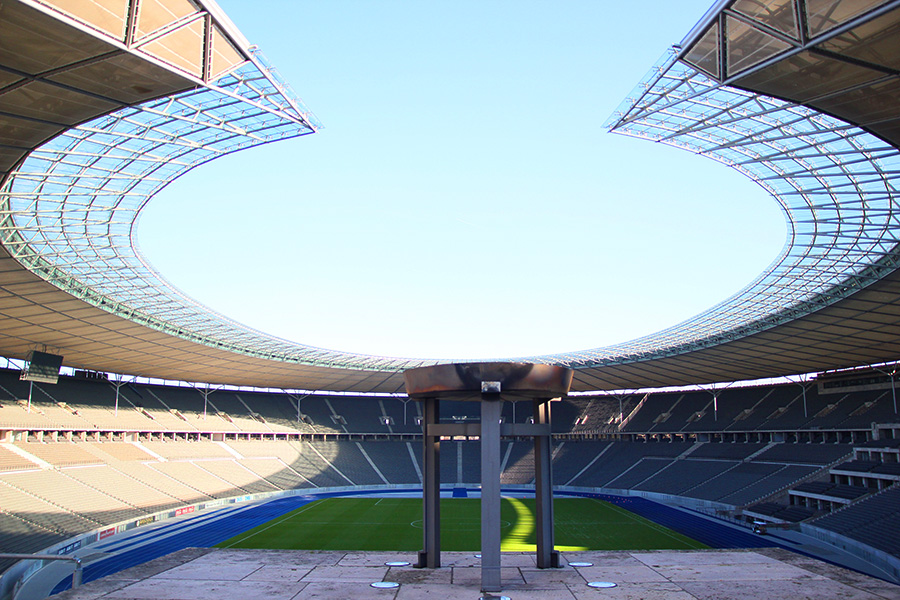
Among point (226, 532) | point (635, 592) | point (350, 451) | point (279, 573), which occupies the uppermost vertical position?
point (635, 592)

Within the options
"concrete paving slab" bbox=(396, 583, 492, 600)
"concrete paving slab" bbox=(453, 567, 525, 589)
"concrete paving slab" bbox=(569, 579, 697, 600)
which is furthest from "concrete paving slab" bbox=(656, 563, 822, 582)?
"concrete paving slab" bbox=(396, 583, 492, 600)

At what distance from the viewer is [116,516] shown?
45.9 metres

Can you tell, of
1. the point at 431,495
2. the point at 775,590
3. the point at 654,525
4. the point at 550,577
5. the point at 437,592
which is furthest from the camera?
the point at 654,525

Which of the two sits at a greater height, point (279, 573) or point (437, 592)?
point (437, 592)

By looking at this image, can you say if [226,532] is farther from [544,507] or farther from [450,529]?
[544,507]

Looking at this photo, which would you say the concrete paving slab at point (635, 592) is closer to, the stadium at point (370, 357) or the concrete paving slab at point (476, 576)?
the stadium at point (370, 357)

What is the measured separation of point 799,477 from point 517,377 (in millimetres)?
44757

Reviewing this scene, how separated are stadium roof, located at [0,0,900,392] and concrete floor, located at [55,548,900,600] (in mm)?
12869

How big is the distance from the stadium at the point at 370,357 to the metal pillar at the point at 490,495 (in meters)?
1.02

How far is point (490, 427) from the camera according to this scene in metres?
18.8

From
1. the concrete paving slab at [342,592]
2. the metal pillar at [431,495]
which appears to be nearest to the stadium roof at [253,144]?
the metal pillar at [431,495]

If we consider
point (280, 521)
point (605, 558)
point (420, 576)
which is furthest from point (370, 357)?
point (420, 576)

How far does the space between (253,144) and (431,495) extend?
A: 15391 millimetres

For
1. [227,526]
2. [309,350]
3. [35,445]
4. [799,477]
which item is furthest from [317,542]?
[799,477]
